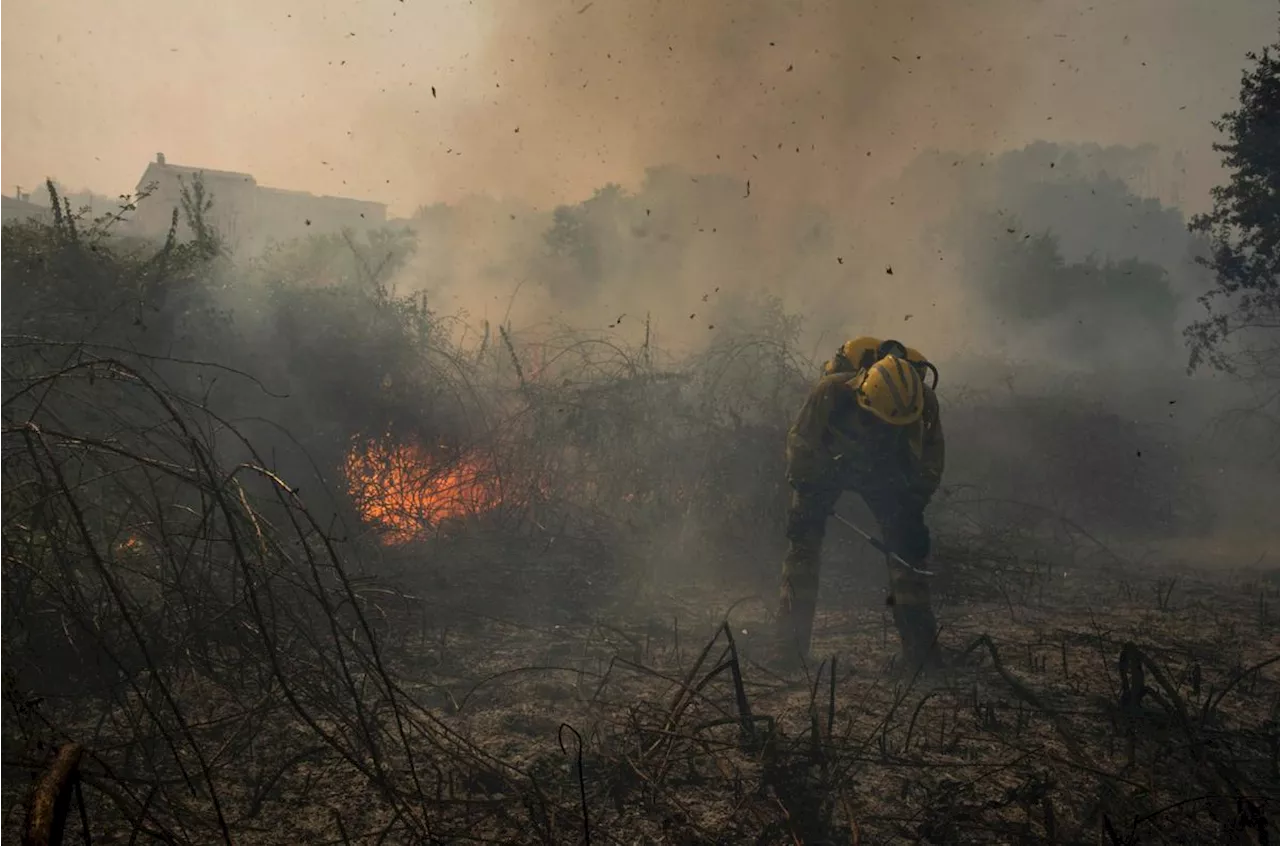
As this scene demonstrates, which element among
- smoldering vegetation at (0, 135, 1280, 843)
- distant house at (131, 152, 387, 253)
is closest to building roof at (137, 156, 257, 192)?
distant house at (131, 152, 387, 253)

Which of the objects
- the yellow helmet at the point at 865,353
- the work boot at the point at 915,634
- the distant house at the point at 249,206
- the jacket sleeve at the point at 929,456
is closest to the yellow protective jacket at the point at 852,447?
the jacket sleeve at the point at 929,456

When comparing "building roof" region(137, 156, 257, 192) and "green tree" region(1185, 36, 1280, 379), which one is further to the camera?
"building roof" region(137, 156, 257, 192)

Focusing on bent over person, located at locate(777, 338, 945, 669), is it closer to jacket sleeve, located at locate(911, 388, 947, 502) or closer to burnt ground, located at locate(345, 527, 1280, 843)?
jacket sleeve, located at locate(911, 388, 947, 502)

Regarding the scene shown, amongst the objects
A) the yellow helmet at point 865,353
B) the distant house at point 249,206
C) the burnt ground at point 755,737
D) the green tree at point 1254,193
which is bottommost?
the burnt ground at point 755,737

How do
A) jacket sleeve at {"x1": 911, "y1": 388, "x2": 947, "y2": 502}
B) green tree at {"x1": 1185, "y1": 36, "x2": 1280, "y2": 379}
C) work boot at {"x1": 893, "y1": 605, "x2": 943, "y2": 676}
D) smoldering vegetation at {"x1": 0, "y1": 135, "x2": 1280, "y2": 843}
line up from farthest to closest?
green tree at {"x1": 1185, "y1": 36, "x2": 1280, "y2": 379} < jacket sleeve at {"x1": 911, "y1": 388, "x2": 947, "y2": 502} < work boot at {"x1": 893, "y1": 605, "x2": 943, "y2": 676} < smoldering vegetation at {"x1": 0, "y1": 135, "x2": 1280, "y2": 843}

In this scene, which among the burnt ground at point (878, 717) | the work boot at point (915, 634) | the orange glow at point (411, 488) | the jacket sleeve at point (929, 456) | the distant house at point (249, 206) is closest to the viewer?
the burnt ground at point (878, 717)

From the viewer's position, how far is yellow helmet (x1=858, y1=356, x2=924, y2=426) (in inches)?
185

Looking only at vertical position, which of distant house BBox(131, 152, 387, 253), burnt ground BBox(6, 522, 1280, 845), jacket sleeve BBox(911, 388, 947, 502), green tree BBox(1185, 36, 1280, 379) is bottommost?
burnt ground BBox(6, 522, 1280, 845)

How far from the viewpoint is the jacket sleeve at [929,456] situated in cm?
487

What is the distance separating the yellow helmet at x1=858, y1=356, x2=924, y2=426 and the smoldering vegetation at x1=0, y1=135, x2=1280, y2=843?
1.44 metres

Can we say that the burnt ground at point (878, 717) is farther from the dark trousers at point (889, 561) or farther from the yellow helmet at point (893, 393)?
the yellow helmet at point (893, 393)

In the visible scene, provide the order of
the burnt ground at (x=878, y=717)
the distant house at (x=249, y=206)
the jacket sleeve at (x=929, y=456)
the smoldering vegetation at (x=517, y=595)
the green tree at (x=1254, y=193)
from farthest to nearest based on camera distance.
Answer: the distant house at (x=249, y=206)
the green tree at (x=1254, y=193)
the jacket sleeve at (x=929, y=456)
the burnt ground at (x=878, y=717)
the smoldering vegetation at (x=517, y=595)

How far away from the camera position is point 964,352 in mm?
21109

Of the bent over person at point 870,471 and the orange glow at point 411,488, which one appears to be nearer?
the bent over person at point 870,471
